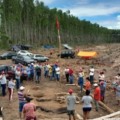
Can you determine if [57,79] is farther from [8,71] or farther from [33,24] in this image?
[33,24]

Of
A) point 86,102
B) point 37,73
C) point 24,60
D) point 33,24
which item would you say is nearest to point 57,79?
point 37,73

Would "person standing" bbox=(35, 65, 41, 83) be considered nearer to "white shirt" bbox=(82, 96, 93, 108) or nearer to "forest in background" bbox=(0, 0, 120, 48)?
"white shirt" bbox=(82, 96, 93, 108)

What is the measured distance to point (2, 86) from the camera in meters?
26.3

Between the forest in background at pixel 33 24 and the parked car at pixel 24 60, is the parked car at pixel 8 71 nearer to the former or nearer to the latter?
the parked car at pixel 24 60

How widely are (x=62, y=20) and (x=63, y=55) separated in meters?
83.8

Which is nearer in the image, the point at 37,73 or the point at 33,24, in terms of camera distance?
the point at 37,73

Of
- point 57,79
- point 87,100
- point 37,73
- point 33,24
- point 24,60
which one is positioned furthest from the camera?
point 33,24

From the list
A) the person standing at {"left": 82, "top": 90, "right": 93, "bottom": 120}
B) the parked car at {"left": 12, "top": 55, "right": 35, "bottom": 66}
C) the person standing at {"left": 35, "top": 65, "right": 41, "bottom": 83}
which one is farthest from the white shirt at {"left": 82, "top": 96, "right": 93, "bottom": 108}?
the parked car at {"left": 12, "top": 55, "right": 35, "bottom": 66}

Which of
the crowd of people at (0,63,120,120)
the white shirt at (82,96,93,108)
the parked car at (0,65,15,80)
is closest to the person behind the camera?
the crowd of people at (0,63,120,120)

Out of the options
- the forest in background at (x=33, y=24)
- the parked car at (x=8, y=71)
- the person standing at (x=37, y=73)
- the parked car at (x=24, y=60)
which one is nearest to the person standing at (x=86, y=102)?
the parked car at (x=8, y=71)

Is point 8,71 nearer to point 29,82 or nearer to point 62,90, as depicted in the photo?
point 29,82

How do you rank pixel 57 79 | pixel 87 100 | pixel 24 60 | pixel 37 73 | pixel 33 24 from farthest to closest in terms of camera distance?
1. pixel 33 24
2. pixel 24 60
3. pixel 57 79
4. pixel 37 73
5. pixel 87 100

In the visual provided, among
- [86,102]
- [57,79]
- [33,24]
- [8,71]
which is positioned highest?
[33,24]

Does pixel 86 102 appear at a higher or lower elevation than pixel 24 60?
higher
